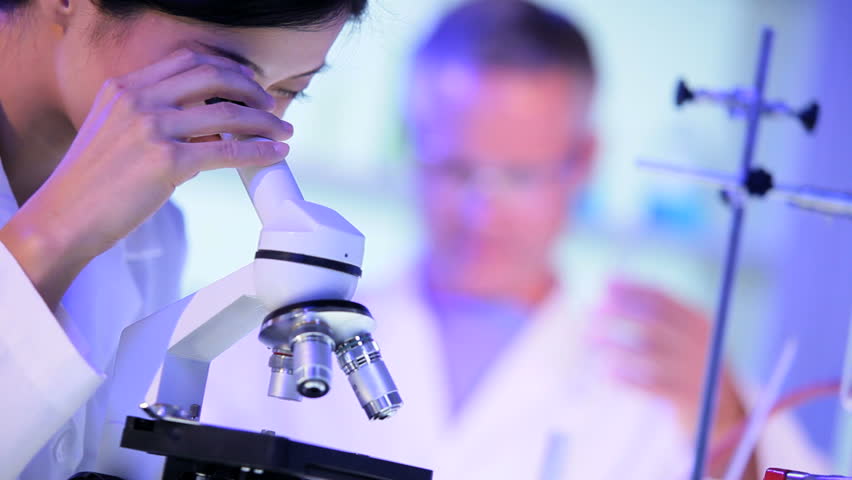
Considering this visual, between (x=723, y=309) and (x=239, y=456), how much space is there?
84 centimetres

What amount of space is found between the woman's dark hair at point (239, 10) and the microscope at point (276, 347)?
0.42 feet

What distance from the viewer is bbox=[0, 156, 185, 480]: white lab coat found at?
75 centimetres

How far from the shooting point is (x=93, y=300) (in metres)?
1.19

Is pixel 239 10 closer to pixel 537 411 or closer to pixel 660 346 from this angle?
pixel 537 411

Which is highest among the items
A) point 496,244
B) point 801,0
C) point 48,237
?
point 801,0

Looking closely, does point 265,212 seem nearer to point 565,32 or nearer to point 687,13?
point 565,32

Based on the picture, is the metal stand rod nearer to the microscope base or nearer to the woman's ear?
the microscope base

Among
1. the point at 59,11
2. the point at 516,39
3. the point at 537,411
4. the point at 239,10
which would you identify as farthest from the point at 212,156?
the point at 516,39

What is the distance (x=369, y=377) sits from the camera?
695 millimetres

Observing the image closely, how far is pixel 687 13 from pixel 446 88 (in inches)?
25.5

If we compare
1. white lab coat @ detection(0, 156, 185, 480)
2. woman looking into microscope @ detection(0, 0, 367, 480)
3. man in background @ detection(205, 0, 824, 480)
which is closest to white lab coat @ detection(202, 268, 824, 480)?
man in background @ detection(205, 0, 824, 480)

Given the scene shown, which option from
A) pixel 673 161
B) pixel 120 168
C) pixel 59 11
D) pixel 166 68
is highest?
pixel 673 161

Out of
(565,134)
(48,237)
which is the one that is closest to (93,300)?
(48,237)

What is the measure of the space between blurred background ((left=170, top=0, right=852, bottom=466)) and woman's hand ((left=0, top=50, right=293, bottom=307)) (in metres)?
1.10
